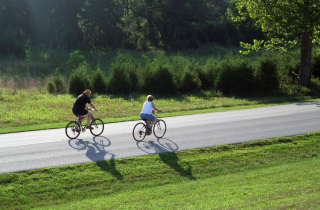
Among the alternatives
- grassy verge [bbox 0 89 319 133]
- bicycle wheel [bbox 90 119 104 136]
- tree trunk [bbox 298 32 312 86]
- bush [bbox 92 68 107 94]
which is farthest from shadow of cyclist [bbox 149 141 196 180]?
tree trunk [bbox 298 32 312 86]

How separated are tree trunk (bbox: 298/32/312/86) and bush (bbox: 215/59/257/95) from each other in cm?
375

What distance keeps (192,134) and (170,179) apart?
4793mm

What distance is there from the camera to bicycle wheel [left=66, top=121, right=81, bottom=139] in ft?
42.5

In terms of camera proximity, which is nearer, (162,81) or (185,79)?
(162,81)

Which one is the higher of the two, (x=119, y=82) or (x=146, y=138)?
(x=119, y=82)

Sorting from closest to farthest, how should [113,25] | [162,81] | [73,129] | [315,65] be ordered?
1. [73,129]
2. [162,81]
3. [315,65]
4. [113,25]

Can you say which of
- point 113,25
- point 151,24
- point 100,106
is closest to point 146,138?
point 100,106

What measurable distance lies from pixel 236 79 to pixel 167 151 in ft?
54.6

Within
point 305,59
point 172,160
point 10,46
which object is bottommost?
point 172,160

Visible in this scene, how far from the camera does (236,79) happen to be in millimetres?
26344

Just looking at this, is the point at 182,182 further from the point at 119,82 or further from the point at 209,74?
the point at 209,74

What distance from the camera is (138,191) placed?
331 inches

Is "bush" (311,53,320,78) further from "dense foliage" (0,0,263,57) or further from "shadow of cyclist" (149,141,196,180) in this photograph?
"dense foliage" (0,0,263,57)

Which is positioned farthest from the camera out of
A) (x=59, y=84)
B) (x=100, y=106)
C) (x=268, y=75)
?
(x=59, y=84)
